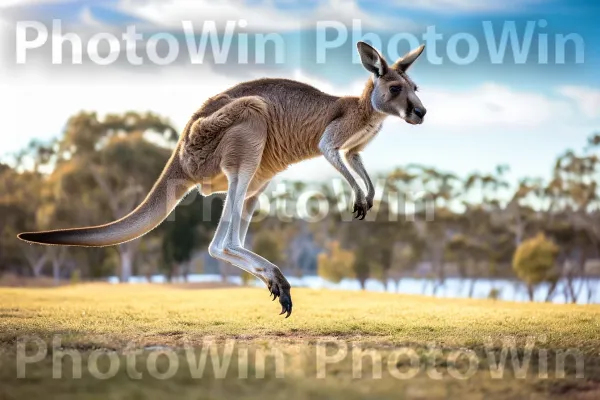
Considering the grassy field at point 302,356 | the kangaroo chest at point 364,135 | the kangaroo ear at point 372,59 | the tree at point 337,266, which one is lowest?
the tree at point 337,266

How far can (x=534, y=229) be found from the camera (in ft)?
103

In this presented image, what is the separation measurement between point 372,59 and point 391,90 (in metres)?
0.34

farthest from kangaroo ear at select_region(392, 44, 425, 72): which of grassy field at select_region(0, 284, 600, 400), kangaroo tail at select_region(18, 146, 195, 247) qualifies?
grassy field at select_region(0, 284, 600, 400)

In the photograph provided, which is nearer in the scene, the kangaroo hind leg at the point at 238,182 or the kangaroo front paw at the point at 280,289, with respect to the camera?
the kangaroo front paw at the point at 280,289

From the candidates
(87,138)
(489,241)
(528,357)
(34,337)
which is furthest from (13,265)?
(528,357)

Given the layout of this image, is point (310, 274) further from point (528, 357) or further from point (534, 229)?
point (528, 357)

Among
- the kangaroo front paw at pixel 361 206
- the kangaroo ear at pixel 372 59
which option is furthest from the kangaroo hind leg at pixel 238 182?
the kangaroo ear at pixel 372 59

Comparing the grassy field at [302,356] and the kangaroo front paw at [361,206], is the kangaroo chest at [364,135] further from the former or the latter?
the grassy field at [302,356]

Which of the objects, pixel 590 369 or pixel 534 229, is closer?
pixel 590 369

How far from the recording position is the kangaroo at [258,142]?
212 inches

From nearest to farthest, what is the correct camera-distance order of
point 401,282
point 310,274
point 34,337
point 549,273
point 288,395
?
point 288,395 → point 34,337 → point 549,273 → point 401,282 → point 310,274

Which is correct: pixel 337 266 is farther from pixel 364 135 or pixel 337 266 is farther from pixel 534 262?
pixel 364 135

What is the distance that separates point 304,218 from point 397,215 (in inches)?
202

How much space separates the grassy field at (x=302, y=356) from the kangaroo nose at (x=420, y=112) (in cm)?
174
